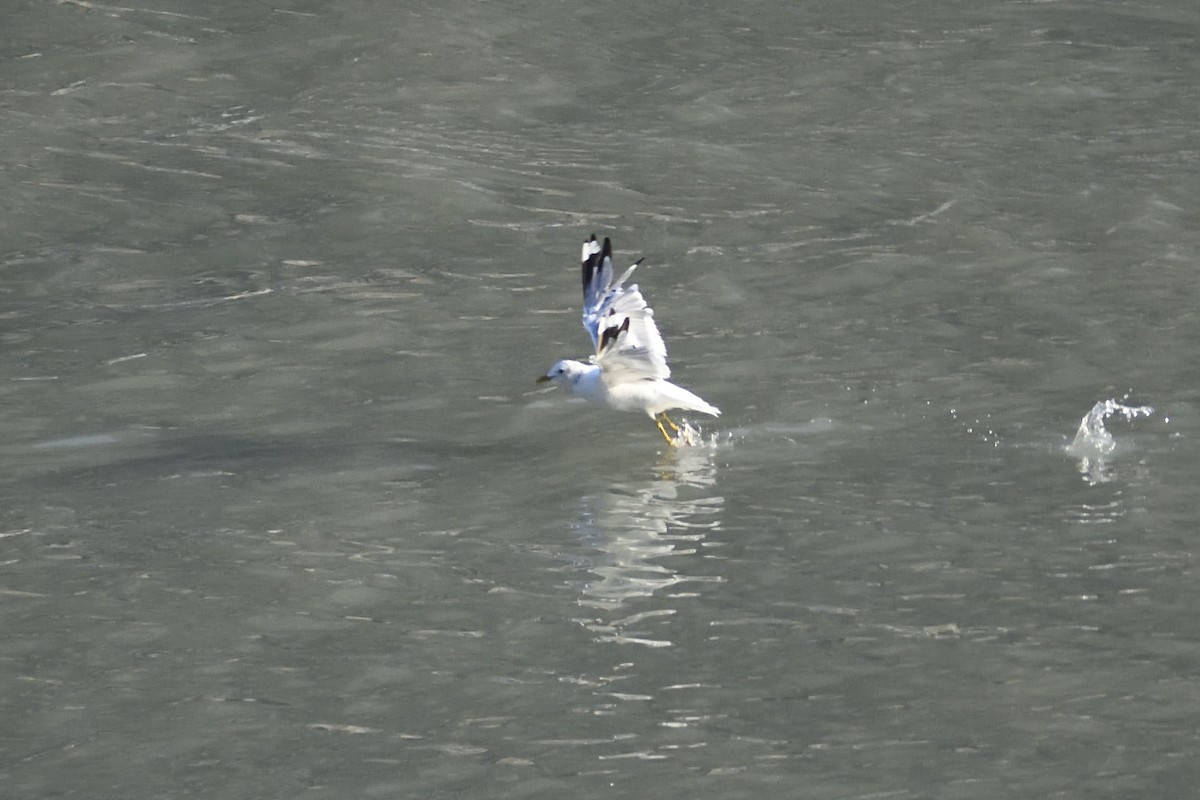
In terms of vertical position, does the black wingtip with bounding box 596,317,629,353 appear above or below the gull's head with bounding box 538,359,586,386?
above

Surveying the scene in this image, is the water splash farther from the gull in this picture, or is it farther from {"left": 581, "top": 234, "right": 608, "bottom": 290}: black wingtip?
{"left": 581, "top": 234, "right": 608, "bottom": 290}: black wingtip

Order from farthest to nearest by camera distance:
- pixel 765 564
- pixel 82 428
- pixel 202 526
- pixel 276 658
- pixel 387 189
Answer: pixel 387 189 < pixel 82 428 < pixel 202 526 < pixel 765 564 < pixel 276 658

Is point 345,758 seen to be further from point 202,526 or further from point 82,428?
point 82,428

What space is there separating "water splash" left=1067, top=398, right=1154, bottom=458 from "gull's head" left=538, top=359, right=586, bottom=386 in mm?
2897

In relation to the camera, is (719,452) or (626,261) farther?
(626,261)

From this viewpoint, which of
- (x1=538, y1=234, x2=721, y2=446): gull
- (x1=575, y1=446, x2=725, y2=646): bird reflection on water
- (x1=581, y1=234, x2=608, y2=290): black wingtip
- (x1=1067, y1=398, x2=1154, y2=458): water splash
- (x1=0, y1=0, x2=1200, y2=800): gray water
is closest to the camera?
(x1=0, y1=0, x2=1200, y2=800): gray water

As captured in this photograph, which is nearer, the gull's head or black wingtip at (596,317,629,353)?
black wingtip at (596,317,629,353)

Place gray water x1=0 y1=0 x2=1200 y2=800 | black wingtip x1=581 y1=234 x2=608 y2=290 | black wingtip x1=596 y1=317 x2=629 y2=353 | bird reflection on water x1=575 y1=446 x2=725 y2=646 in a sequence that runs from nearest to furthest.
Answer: gray water x1=0 y1=0 x2=1200 y2=800 < bird reflection on water x1=575 y1=446 x2=725 y2=646 < black wingtip x1=596 y1=317 x2=629 y2=353 < black wingtip x1=581 y1=234 x2=608 y2=290

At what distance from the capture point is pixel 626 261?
49.8ft

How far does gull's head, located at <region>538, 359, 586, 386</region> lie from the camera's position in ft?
39.1

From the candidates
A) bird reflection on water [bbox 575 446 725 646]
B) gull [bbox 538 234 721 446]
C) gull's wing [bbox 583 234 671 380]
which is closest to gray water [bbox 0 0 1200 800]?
bird reflection on water [bbox 575 446 725 646]

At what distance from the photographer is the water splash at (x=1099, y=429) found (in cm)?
1104

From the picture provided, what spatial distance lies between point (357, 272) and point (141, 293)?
1.61 m

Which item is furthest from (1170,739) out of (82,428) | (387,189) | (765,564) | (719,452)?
(387,189)
